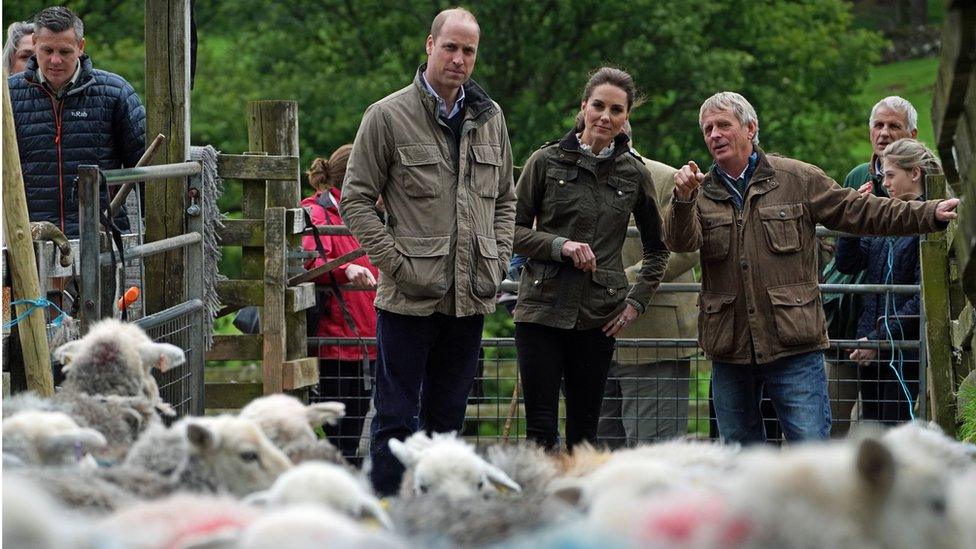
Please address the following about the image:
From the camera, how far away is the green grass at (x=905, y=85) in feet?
86.5

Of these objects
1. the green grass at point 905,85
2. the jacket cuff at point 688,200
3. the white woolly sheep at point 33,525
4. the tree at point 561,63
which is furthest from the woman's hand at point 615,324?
the green grass at point 905,85

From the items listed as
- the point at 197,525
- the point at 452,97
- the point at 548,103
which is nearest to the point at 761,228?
the point at 452,97

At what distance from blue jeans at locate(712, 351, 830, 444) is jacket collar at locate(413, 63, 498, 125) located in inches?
63.3

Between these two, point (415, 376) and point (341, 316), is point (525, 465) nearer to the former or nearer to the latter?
point (415, 376)

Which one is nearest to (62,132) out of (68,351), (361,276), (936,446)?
(361,276)

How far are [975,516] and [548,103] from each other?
60.0ft

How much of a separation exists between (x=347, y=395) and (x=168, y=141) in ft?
6.70

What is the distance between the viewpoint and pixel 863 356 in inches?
314

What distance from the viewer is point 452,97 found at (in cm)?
616

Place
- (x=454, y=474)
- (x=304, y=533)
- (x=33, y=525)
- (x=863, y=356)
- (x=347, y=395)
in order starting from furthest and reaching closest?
(x=347, y=395) → (x=863, y=356) → (x=454, y=474) → (x=304, y=533) → (x=33, y=525)

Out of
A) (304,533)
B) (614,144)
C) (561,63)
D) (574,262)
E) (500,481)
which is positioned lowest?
(500,481)

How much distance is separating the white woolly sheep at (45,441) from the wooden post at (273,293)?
4.33 meters

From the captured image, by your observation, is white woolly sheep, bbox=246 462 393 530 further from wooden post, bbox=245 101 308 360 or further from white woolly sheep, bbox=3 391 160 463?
wooden post, bbox=245 101 308 360

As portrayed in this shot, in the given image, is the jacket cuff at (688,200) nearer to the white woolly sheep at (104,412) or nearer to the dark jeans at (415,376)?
the dark jeans at (415,376)
